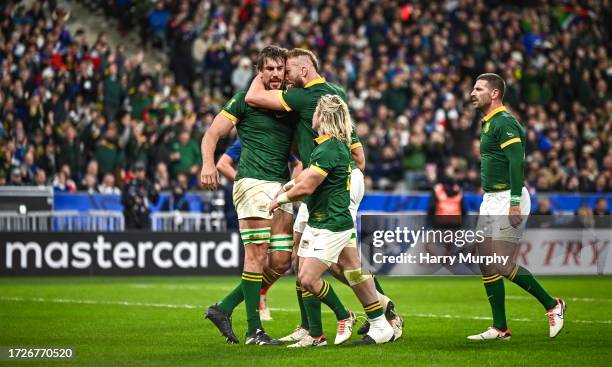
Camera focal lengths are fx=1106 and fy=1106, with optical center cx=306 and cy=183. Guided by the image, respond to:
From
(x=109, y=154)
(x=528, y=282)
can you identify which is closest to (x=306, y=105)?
(x=528, y=282)

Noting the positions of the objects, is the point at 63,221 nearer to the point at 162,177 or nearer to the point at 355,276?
the point at 162,177

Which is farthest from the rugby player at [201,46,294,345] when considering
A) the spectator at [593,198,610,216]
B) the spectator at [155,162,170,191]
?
the spectator at [593,198,610,216]

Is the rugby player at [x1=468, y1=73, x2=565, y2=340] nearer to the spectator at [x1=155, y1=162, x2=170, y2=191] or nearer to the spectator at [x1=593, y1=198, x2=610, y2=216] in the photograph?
the spectator at [x1=155, y1=162, x2=170, y2=191]

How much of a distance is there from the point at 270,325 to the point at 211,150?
277cm

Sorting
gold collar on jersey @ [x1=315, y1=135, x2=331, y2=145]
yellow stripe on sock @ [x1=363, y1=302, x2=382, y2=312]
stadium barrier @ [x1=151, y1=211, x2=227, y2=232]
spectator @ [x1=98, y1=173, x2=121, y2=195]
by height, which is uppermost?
gold collar on jersey @ [x1=315, y1=135, x2=331, y2=145]

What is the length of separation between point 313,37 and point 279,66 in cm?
1792

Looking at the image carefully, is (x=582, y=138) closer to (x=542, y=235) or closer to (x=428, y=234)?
(x=542, y=235)

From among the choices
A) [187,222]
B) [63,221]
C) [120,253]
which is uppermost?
[63,221]

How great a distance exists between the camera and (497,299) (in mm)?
10617

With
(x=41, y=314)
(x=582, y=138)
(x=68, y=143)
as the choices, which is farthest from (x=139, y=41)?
(x=41, y=314)

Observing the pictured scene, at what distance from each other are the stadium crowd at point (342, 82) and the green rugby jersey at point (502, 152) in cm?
1112

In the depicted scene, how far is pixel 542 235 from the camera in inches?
771

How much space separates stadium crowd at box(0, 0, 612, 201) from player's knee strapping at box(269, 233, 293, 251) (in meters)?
10.9

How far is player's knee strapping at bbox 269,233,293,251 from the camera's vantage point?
10227mm
